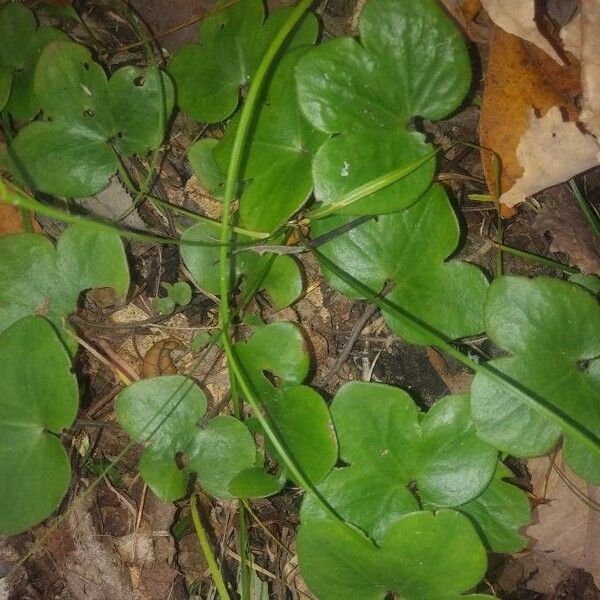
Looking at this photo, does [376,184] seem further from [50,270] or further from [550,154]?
[50,270]

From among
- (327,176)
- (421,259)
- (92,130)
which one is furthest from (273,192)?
(92,130)

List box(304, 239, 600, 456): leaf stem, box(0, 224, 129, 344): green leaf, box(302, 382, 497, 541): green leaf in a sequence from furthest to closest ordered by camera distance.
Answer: box(0, 224, 129, 344): green leaf < box(302, 382, 497, 541): green leaf < box(304, 239, 600, 456): leaf stem

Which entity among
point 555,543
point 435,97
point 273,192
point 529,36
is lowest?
point 555,543

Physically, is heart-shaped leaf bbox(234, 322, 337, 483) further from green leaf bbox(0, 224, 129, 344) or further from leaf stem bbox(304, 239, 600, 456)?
green leaf bbox(0, 224, 129, 344)

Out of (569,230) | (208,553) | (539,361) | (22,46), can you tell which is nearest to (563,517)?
(539,361)

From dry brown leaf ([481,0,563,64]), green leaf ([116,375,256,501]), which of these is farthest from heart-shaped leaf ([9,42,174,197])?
dry brown leaf ([481,0,563,64])

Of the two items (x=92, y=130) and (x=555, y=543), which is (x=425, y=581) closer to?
(x=555, y=543)
